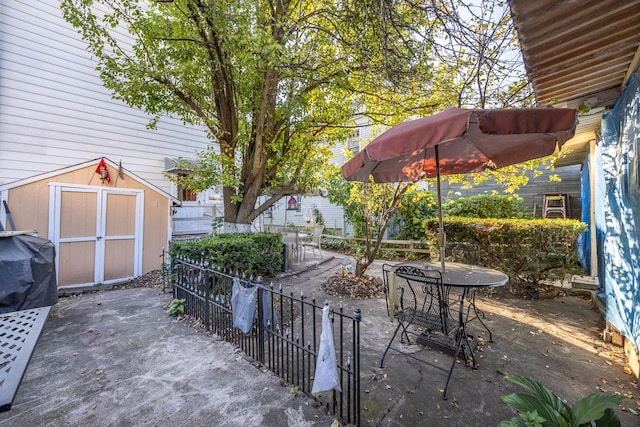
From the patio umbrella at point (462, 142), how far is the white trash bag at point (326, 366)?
175 centimetres

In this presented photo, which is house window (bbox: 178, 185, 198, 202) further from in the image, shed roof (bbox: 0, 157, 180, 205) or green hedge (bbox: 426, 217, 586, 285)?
green hedge (bbox: 426, 217, 586, 285)

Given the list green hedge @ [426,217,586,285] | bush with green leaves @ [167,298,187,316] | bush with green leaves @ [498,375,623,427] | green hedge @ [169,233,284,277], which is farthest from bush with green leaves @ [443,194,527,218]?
bush with green leaves @ [167,298,187,316]

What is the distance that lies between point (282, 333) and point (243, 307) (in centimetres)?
70

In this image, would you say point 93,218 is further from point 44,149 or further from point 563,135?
point 563,135

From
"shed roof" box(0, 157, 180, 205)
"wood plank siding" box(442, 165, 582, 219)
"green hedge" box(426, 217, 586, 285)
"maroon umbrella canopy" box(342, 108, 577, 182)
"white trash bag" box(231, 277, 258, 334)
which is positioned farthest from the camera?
"wood plank siding" box(442, 165, 582, 219)

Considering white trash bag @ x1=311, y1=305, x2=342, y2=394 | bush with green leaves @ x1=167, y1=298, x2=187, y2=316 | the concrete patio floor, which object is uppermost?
white trash bag @ x1=311, y1=305, x2=342, y2=394

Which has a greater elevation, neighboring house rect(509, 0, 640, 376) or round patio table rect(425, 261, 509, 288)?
neighboring house rect(509, 0, 640, 376)

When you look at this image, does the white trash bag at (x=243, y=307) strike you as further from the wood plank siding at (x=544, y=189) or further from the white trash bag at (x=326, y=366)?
the wood plank siding at (x=544, y=189)

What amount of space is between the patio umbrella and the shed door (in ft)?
20.1

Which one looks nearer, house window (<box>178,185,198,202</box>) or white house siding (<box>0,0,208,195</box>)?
white house siding (<box>0,0,208,195</box>)

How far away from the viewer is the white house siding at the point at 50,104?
6.08 m

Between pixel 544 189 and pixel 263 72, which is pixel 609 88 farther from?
pixel 544 189

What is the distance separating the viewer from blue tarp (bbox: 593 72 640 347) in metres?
2.83

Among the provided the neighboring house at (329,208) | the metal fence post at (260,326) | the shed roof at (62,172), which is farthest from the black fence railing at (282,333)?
the neighboring house at (329,208)
